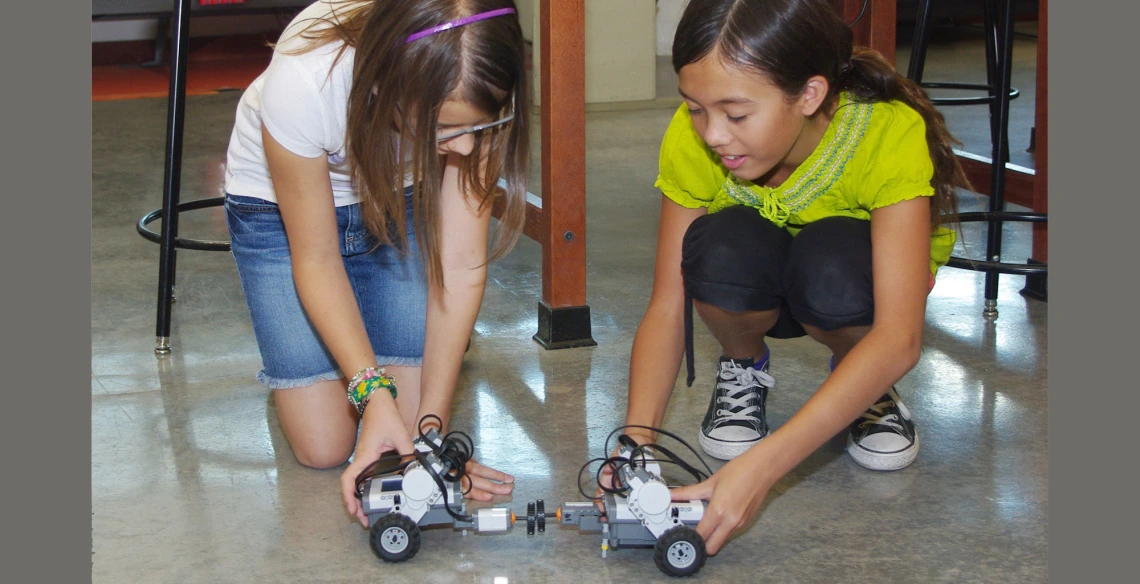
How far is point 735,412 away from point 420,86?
0.77 metres

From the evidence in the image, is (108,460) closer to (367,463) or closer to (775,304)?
(367,463)

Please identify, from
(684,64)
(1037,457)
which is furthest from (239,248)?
(1037,457)

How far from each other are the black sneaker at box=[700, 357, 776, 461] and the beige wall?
3812 millimetres

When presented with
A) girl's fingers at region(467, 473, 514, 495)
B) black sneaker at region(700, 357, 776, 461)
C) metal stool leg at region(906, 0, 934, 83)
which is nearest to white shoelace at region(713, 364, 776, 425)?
black sneaker at region(700, 357, 776, 461)

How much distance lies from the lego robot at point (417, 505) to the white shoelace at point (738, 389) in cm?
48

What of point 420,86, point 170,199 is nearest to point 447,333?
point 420,86

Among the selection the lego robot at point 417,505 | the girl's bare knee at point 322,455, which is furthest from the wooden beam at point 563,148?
the lego robot at point 417,505

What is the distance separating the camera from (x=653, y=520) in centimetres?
140

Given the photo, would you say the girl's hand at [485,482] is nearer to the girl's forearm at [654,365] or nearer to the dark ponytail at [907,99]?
the girl's forearm at [654,365]

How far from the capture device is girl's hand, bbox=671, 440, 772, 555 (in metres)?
1.37

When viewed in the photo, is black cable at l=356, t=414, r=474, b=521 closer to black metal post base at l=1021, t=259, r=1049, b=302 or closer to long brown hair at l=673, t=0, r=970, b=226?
long brown hair at l=673, t=0, r=970, b=226

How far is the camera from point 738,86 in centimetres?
141

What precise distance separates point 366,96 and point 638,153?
10.0ft

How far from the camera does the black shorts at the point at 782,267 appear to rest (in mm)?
1602
